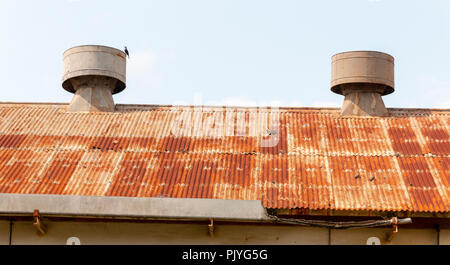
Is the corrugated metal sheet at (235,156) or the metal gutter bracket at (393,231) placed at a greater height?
the corrugated metal sheet at (235,156)

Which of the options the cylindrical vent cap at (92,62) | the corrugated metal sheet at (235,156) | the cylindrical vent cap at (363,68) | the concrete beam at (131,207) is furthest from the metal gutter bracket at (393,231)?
the cylindrical vent cap at (92,62)

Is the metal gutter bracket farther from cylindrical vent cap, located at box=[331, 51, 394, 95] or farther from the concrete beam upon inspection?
cylindrical vent cap, located at box=[331, 51, 394, 95]

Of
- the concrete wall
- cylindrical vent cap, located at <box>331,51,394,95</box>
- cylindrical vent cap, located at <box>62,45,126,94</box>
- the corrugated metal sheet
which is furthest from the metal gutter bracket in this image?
cylindrical vent cap, located at <box>62,45,126,94</box>

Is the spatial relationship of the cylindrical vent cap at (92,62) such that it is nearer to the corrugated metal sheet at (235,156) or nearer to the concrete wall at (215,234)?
the corrugated metal sheet at (235,156)

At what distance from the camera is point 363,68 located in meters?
20.3

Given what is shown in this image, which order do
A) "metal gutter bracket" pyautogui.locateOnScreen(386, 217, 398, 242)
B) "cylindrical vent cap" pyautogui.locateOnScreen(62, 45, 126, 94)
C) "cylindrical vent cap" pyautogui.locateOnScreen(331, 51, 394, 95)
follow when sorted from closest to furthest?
"metal gutter bracket" pyautogui.locateOnScreen(386, 217, 398, 242)
"cylindrical vent cap" pyautogui.locateOnScreen(331, 51, 394, 95)
"cylindrical vent cap" pyautogui.locateOnScreen(62, 45, 126, 94)

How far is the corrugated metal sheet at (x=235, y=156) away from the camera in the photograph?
1562 centimetres

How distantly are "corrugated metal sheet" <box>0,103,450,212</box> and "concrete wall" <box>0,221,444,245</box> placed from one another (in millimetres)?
722

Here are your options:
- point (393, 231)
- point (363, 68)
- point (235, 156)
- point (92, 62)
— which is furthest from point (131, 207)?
point (363, 68)

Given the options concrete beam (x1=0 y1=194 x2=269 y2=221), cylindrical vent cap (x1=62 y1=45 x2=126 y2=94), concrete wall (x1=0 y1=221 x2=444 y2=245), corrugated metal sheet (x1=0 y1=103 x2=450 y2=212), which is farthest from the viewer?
cylindrical vent cap (x1=62 y1=45 x2=126 y2=94)

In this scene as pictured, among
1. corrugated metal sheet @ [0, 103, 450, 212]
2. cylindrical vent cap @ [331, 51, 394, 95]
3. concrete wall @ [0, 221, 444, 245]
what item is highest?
cylindrical vent cap @ [331, 51, 394, 95]

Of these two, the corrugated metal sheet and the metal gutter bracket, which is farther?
the corrugated metal sheet

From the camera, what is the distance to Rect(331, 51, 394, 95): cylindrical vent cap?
20.3m

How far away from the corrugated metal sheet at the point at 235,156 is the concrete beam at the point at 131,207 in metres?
1.10
